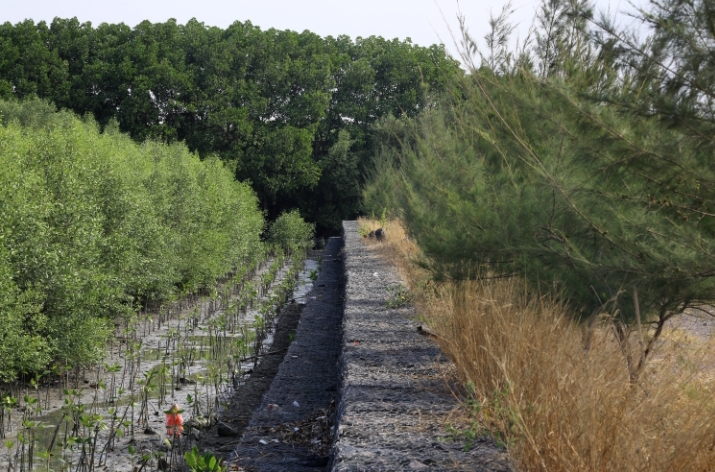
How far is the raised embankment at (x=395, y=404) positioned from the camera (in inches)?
174

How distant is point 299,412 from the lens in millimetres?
7988

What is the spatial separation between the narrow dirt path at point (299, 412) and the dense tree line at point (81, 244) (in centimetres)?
264

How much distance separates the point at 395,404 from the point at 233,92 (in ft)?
113

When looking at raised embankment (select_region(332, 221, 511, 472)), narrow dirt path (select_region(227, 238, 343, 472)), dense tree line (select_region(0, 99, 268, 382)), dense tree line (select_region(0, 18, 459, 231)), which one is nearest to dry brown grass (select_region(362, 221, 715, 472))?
raised embankment (select_region(332, 221, 511, 472))

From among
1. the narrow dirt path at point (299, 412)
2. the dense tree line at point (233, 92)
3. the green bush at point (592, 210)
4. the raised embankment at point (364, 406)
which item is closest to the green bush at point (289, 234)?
the dense tree line at point (233, 92)

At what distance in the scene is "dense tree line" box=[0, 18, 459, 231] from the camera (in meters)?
36.5

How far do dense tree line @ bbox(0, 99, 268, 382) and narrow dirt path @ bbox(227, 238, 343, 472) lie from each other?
264 cm

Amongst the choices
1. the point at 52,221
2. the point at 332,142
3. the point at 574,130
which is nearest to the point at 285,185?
the point at 332,142

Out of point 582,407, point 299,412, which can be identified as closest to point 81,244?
point 299,412

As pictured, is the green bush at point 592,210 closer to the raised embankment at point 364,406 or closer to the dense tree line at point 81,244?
the raised embankment at point 364,406

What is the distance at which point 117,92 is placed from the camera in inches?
1471

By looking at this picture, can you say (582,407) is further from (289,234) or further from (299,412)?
(289,234)

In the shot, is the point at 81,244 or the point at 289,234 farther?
the point at 289,234

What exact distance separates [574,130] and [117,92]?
114 ft
